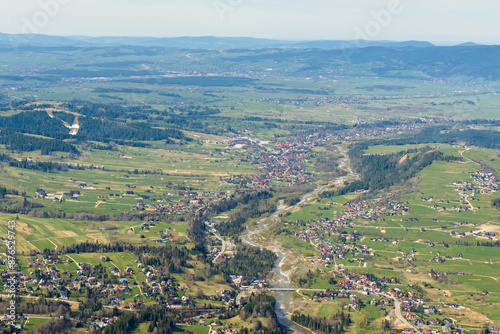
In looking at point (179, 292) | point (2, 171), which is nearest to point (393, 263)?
point (179, 292)

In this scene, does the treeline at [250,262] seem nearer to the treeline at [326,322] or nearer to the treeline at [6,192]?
the treeline at [326,322]

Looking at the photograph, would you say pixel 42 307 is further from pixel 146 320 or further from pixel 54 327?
pixel 146 320

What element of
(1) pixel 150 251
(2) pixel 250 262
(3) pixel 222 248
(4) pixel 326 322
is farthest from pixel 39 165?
(4) pixel 326 322

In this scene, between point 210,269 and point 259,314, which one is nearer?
point 259,314

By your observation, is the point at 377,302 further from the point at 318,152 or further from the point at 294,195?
the point at 318,152

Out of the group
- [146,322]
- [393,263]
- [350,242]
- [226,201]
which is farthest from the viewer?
[226,201]
